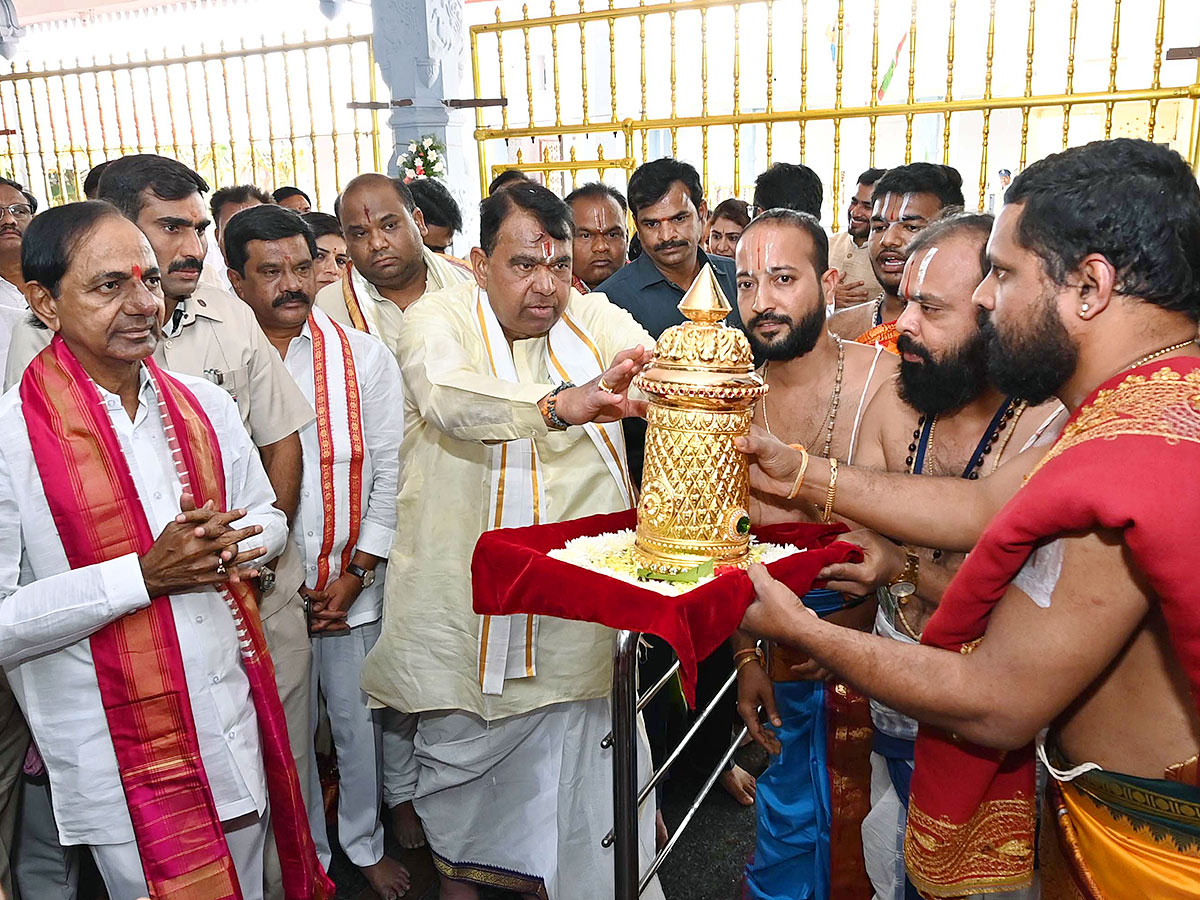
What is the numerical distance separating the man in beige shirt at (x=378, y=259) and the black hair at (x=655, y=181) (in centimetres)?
106

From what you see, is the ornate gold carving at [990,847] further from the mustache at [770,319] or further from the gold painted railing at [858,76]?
the gold painted railing at [858,76]

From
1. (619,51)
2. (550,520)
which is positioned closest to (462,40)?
(550,520)

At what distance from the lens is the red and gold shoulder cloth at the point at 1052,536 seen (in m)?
1.42

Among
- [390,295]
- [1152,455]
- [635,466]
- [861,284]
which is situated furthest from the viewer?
[861,284]

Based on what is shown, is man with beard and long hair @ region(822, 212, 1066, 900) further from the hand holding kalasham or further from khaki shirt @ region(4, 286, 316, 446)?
khaki shirt @ region(4, 286, 316, 446)

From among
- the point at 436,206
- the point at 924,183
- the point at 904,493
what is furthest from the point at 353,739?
the point at 436,206

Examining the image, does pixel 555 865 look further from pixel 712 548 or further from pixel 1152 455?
pixel 1152 455

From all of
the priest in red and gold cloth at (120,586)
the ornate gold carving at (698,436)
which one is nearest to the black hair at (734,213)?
the ornate gold carving at (698,436)

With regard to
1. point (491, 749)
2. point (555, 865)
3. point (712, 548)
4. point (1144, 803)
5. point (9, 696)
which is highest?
point (712, 548)

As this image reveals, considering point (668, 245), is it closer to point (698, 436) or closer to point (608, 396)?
point (608, 396)

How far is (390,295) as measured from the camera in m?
4.27

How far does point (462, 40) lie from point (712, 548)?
8.50m

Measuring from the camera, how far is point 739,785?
3.93 m

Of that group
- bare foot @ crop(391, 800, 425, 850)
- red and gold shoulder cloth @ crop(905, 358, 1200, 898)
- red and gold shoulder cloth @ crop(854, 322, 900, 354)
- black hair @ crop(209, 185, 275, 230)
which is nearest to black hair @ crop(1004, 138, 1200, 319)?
red and gold shoulder cloth @ crop(905, 358, 1200, 898)
